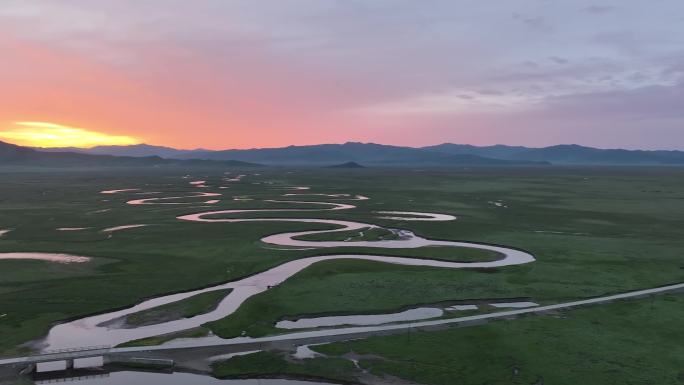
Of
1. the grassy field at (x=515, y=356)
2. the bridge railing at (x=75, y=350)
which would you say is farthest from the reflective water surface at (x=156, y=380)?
the bridge railing at (x=75, y=350)

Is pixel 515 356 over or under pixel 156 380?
over

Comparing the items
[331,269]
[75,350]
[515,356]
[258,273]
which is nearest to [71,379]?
[75,350]

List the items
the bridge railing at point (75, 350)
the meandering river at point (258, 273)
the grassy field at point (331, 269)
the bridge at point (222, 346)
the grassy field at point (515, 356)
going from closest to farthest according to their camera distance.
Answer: the grassy field at point (515, 356)
the bridge at point (222, 346)
the bridge railing at point (75, 350)
the meandering river at point (258, 273)
the grassy field at point (331, 269)

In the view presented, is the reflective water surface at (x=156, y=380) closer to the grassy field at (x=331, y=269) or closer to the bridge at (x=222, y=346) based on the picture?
the bridge at (x=222, y=346)

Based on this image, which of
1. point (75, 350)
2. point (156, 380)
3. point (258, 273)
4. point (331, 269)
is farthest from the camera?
point (331, 269)

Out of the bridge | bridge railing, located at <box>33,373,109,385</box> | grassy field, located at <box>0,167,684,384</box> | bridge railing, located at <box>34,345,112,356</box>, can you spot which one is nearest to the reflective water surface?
bridge railing, located at <box>33,373,109,385</box>

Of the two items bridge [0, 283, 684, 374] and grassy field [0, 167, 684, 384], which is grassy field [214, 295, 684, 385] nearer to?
grassy field [0, 167, 684, 384]

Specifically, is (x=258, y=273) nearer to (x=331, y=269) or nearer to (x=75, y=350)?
(x=331, y=269)

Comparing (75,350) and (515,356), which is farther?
(515,356)

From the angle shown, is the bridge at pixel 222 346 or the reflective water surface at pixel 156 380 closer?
the reflective water surface at pixel 156 380
